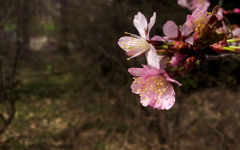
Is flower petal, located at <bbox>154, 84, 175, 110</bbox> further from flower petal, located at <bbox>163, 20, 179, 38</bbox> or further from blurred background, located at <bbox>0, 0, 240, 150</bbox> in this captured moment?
blurred background, located at <bbox>0, 0, 240, 150</bbox>

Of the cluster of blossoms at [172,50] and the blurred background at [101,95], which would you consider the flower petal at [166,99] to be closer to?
the cluster of blossoms at [172,50]

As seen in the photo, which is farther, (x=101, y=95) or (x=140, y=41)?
(x=101, y=95)

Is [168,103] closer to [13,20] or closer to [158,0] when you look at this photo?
[158,0]

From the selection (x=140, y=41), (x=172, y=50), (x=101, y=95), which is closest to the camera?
(x=172, y=50)

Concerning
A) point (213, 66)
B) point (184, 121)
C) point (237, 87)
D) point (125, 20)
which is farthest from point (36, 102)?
point (237, 87)

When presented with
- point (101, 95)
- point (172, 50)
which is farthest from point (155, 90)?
point (101, 95)

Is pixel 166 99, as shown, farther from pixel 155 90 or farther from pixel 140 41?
pixel 140 41

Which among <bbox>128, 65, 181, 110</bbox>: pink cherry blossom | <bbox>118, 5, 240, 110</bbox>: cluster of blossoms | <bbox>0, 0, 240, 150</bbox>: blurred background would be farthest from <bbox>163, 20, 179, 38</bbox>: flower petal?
<bbox>0, 0, 240, 150</bbox>: blurred background
